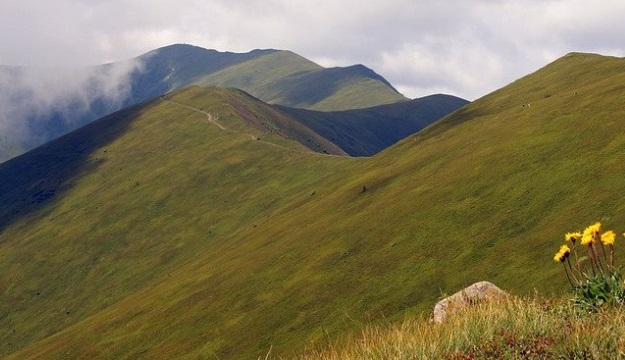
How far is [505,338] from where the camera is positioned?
374 inches

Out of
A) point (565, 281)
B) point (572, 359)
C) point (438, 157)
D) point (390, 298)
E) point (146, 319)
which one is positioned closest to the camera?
point (572, 359)

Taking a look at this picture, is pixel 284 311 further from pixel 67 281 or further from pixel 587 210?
pixel 67 281

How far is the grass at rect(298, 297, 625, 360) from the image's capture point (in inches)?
344

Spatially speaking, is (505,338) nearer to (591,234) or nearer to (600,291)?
(600,291)

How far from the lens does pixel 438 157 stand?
109 meters

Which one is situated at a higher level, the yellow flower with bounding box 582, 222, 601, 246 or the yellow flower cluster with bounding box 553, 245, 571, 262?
the yellow flower with bounding box 582, 222, 601, 246

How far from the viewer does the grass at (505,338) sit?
344 inches

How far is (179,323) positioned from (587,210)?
5558 cm

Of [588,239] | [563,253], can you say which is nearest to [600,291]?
[588,239]

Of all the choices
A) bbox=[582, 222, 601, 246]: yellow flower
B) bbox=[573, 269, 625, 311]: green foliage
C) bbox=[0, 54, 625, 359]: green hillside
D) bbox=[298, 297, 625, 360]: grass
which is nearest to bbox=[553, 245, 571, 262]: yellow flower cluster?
bbox=[582, 222, 601, 246]: yellow flower

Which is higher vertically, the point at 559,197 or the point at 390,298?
the point at 559,197

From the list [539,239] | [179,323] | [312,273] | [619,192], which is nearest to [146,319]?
[179,323]

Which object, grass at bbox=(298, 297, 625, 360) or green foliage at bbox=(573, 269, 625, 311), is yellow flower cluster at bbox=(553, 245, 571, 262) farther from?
grass at bbox=(298, 297, 625, 360)

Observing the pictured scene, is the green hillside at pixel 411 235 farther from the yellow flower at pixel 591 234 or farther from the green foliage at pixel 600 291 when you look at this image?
the green foliage at pixel 600 291
